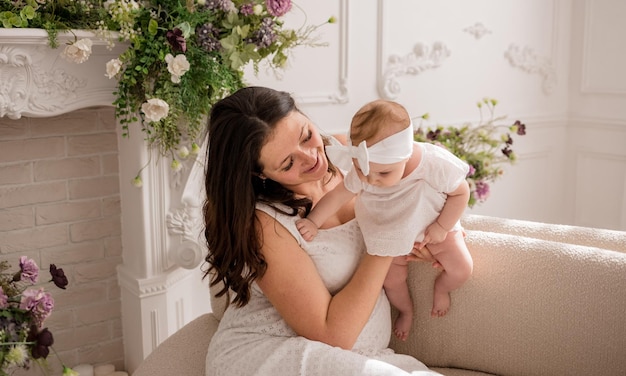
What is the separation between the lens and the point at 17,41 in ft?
7.25

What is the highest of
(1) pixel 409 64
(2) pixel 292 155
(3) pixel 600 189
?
(1) pixel 409 64

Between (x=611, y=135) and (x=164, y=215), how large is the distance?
2.69 metres

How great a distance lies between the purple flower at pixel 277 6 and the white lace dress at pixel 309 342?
0.87m

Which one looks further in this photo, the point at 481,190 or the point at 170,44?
the point at 481,190

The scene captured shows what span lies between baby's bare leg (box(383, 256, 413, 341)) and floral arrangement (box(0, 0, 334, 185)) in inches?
35.2

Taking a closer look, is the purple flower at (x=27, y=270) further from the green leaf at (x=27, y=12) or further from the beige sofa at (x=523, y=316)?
the green leaf at (x=27, y=12)

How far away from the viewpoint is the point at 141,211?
8.89 ft

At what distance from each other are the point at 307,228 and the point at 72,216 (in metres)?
1.33

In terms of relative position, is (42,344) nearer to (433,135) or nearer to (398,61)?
(433,135)

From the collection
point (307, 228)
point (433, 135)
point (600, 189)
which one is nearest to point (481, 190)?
point (433, 135)

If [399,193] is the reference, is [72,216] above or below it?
below

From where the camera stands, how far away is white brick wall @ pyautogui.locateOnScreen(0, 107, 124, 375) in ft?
8.68

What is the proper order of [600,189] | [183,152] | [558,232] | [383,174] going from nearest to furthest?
[383,174], [558,232], [183,152], [600,189]

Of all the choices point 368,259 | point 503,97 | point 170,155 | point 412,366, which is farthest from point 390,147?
point 503,97
